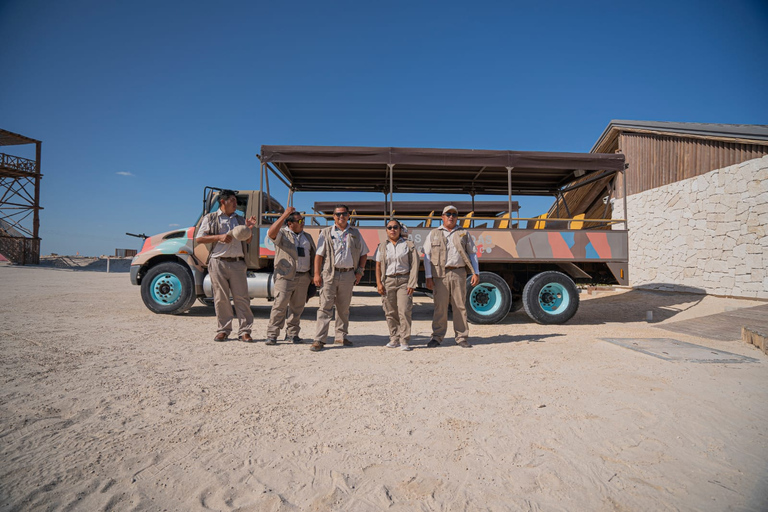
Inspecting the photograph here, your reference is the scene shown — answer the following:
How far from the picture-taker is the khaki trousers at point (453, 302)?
4.75 meters

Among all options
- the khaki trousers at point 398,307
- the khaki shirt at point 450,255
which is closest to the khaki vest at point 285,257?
the khaki trousers at point 398,307

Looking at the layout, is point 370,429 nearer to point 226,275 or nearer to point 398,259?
point 398,259

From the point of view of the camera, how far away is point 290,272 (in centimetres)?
454

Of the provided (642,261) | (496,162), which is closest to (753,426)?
(496,162)

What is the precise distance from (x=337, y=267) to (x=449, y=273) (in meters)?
1.49

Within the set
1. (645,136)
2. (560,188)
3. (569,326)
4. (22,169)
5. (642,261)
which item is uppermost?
(22,169)

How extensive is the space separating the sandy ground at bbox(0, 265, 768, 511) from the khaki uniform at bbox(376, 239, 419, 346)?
0.32m

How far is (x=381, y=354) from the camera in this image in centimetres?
421

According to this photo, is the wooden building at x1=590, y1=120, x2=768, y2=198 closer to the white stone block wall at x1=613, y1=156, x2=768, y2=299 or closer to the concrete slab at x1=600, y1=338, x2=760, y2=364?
the white stone block wall at x1=613, y1=156, x2=768, y2=299

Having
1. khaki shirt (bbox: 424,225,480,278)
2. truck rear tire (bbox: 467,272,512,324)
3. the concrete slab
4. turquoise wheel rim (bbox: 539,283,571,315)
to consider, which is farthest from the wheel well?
the concrete slab

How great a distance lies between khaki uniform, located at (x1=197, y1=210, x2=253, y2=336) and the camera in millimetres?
4621

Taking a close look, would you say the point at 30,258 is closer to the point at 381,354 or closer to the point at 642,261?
the point at 381,354

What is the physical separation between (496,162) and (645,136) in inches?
329

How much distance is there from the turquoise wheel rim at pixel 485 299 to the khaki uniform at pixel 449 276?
1.81 metres
